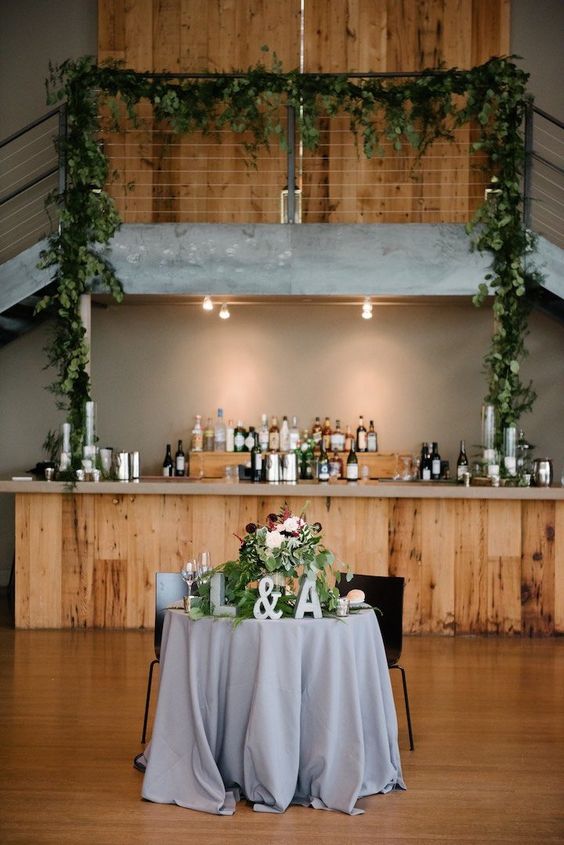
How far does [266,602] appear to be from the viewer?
4031 millimetres

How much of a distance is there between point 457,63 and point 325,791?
261 inches

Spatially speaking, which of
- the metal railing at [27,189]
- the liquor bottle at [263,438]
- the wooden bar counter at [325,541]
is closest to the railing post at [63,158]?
the metal railing at [27,189]

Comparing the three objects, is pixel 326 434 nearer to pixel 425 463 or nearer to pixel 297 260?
pixel 425 463

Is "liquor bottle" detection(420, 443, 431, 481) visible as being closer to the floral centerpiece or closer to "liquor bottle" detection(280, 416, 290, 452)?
"liquor bottle" detection(280, 416, 290, 452)

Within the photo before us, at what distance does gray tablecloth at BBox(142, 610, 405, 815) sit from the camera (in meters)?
3.90

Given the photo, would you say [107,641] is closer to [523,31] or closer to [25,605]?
[25,605]

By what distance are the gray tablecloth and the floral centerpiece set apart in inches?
5.9

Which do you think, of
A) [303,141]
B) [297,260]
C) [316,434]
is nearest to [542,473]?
[316,434]

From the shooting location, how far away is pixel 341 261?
24.5ft

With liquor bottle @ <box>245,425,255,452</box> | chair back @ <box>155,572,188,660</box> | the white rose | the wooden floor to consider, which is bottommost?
the wooden floor

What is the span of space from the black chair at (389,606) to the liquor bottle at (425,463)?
3.73 meters

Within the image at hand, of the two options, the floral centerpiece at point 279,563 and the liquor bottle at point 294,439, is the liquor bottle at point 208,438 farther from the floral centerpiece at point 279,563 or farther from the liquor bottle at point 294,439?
the floral centerpiece at point 279,563

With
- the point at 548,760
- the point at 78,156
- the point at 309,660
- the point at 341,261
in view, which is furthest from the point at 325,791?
the point at 78,156

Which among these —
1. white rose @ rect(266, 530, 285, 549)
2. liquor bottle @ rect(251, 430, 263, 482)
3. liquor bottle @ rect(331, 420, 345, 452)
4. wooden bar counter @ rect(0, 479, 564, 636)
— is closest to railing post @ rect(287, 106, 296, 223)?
liquor bottle @ rect(251, 430, 263, 482)
